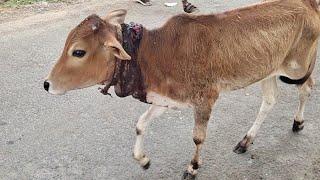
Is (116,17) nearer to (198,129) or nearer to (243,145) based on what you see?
(198,129)

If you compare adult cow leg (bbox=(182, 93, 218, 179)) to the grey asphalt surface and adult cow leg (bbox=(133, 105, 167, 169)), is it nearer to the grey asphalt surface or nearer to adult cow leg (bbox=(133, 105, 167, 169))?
the grey asphalt surface

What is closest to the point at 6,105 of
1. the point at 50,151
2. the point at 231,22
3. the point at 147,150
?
the point at 50,151

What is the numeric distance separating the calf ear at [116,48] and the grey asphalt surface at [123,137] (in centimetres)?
128

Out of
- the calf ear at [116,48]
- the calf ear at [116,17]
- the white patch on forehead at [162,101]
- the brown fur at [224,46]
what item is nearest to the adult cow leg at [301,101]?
the brown fur at [224,46]

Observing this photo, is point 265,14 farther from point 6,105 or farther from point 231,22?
point 6,105

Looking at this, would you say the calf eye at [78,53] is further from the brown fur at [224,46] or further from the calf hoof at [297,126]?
the calf hoof at [297,126]

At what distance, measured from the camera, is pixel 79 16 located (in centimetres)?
766

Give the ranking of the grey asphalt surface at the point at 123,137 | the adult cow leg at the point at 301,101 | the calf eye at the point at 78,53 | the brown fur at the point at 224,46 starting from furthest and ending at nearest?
the adult cow leg at the point at 301,101
the grey asphalt surface at the point at 123,137
the brown fur at the point at 224,46
the calf eye at the point at 78,53

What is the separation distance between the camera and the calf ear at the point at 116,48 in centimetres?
324

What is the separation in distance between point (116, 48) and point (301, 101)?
219 centimetres

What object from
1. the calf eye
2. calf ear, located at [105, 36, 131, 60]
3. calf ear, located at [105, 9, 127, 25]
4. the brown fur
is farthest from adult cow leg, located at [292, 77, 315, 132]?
the calf eye

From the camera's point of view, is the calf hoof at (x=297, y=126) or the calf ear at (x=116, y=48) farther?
the calf hoof at (x=297, y=126)

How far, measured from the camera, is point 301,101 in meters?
4.71

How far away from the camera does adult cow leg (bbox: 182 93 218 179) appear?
151 inches
